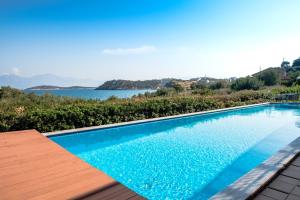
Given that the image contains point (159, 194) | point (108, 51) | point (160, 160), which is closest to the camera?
point (159, 194)

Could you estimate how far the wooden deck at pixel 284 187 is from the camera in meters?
2.70

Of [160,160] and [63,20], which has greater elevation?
[63,20]

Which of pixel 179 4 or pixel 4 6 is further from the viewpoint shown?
pixel 179 4

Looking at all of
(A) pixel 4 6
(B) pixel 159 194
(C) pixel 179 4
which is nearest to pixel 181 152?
(B) pixel 159 194

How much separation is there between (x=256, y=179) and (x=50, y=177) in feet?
10.5

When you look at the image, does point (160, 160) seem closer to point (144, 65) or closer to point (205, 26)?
point (205, 26)

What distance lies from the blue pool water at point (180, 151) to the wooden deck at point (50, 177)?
119cm

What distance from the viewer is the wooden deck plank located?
2.99 meters

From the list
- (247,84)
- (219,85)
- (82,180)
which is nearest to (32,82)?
(219,85)

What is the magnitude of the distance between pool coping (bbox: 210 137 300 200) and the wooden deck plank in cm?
142

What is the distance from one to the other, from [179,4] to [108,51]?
28.6 feet

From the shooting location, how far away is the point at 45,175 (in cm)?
355

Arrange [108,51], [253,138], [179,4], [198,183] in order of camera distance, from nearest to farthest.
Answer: [198,183] < [253,138] < [179,4] < [108,51]

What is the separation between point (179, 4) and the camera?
11.4 meters
